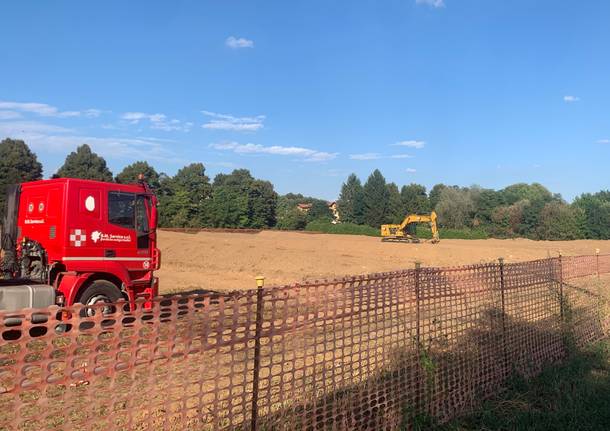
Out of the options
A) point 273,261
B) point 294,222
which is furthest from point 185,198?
point 273,261

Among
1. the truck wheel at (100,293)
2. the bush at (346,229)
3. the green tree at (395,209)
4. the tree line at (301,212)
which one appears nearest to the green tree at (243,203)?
the tree line at (301,212)

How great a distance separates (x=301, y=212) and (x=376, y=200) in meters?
15.8

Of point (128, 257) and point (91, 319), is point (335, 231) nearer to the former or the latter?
point (128, 257)

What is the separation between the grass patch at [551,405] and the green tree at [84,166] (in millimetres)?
75945

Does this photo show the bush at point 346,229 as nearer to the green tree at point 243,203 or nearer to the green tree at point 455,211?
the green tree at point 243,203

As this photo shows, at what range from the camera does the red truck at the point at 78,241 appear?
8328 mm

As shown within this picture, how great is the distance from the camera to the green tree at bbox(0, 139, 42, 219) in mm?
66375

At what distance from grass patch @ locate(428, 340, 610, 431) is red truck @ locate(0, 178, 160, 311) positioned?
617 centimetres

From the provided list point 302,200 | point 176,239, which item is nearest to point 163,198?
point 176,239

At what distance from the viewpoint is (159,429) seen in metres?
4.44

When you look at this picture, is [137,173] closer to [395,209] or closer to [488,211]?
[395,209]

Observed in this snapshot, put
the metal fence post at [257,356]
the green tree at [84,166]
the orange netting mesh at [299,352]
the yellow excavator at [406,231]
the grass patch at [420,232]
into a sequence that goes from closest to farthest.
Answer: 1. the orange netting mesh at [299,352]
2. the metal fence post at [257,356]
3. the yellow excavator at [406,231]
4. the grass patch at [420,232]
5. the green tree at [84,166]

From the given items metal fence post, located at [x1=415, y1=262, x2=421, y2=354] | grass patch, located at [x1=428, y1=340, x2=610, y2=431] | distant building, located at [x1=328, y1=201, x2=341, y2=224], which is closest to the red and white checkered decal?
metal fence post, located at [x1=415, y1=262, x2=421, y2=354]

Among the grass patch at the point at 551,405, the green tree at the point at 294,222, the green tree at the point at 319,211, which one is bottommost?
the grass patch at the point at 551,405
